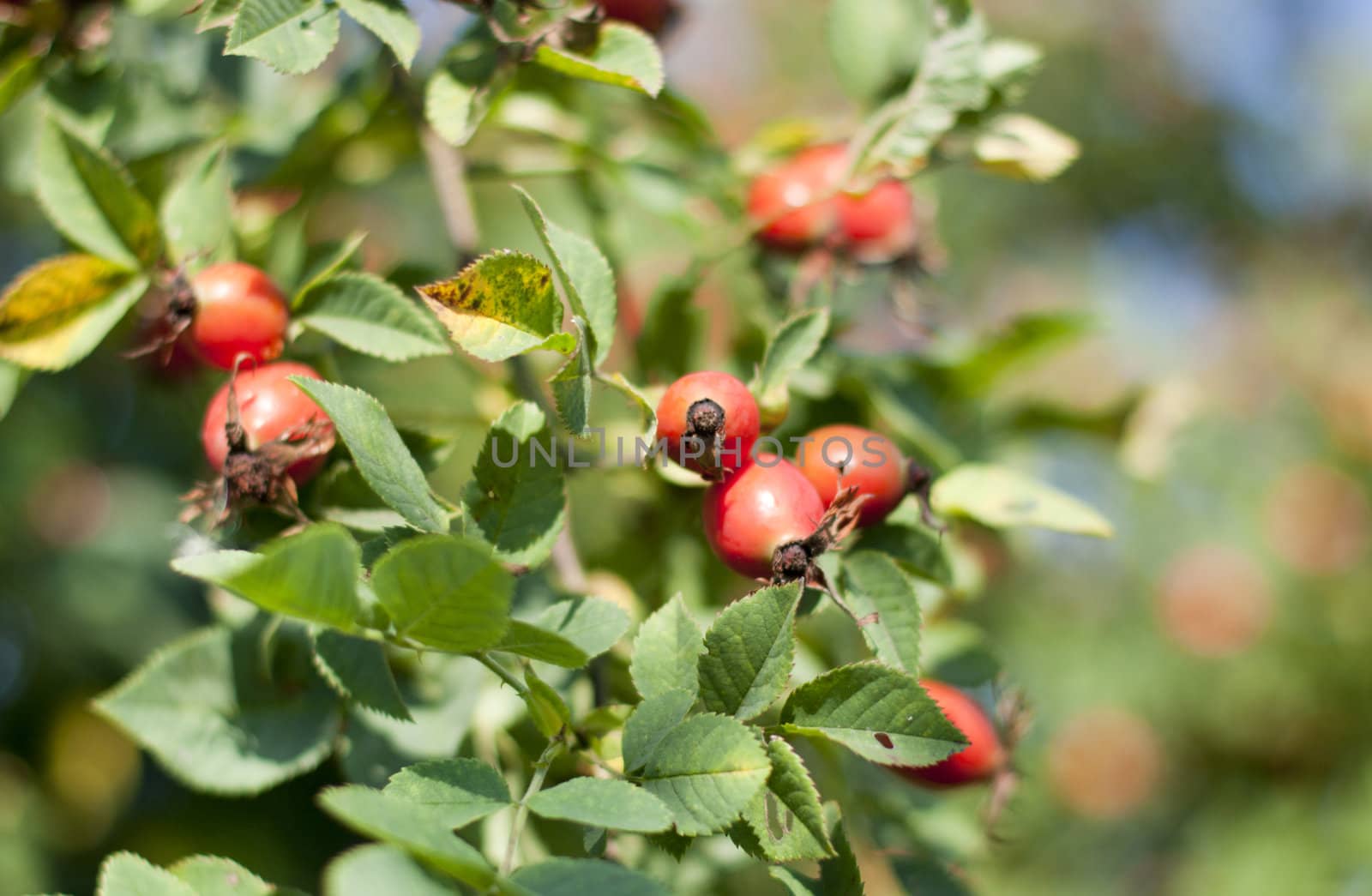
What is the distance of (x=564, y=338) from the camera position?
931mm

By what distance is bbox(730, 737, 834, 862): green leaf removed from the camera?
2.81 feet

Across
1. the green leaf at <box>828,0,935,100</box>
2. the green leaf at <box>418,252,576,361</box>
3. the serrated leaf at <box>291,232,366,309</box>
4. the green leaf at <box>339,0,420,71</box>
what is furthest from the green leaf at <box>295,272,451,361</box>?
the green leaf at <box>828,0,935,100</box>

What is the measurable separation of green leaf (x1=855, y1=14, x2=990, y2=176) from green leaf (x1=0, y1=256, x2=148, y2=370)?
91 centimetres

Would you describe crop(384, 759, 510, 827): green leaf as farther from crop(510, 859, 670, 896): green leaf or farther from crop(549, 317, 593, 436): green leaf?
crop(549, 317, 593, 436): green leaf

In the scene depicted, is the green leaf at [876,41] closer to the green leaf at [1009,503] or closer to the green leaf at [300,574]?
the green leaf at [1009,503]

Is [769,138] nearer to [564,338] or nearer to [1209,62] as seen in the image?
[564,338]

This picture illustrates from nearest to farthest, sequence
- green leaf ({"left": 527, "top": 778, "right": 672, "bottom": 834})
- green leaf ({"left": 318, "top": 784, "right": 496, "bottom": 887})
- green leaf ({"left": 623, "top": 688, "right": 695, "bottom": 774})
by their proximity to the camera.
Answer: green leaf ({"left": 318, "top": 784, "right": 496, "bottom": 887}) < green leaf ({"left": 527, "top": 778, "right": 672, "bottom": 834}) < green leaf ({"left": 623, "top": 688, "right": 695, "bottom": 774})

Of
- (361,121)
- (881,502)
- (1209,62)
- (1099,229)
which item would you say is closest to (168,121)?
(361,121)

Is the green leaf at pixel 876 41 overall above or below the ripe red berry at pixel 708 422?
above

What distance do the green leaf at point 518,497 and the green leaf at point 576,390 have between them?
24 millimetres

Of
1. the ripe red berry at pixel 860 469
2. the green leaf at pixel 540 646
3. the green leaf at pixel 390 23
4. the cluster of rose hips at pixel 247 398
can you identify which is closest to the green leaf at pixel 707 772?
the green leaf at pixel 540 646

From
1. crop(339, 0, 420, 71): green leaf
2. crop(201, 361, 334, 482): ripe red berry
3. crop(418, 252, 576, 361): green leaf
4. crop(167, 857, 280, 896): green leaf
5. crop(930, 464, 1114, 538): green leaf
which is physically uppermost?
crop(339, 0, 420, 71): green leaf

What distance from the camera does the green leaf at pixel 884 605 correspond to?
39.1 inches

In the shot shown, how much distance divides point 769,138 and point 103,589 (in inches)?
72.1
